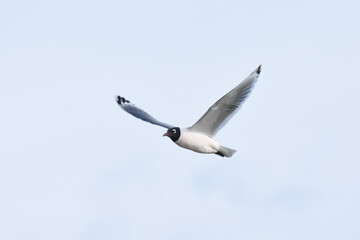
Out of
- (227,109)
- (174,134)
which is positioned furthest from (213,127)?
(174,134)

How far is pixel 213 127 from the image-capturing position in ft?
55.1

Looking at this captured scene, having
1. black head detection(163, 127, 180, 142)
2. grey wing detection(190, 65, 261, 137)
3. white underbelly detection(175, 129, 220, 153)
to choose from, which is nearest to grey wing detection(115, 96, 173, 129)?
black head detection(163, 127, 180, 142)

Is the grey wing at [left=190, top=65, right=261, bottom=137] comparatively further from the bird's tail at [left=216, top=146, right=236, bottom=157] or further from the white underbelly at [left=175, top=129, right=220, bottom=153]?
the bird's tail at [left=216, top=146, right=236, bottom=157]

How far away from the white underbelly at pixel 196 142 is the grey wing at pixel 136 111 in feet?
3.84

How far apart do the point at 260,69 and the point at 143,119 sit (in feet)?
10.7

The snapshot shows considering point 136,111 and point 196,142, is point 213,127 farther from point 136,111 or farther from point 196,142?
point 136,111

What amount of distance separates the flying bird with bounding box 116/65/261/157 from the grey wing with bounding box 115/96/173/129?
1135 millimetres

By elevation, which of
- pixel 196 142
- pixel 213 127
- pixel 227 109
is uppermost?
pixel 227 109

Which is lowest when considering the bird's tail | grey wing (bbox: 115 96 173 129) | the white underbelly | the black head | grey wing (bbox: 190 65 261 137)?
the bird's tail

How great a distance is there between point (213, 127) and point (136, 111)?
123 inches

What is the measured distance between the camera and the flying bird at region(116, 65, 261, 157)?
16516 mm

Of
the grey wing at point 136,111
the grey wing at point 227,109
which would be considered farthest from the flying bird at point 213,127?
the grey wing at point 136,111

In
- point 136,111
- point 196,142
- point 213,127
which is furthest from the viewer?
point 136,111

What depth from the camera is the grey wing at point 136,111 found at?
59.8 ft
